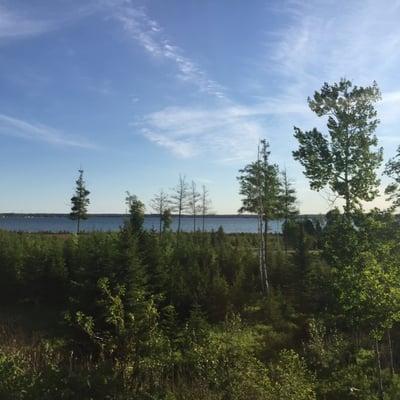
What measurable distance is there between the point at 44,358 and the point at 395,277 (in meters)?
7.94

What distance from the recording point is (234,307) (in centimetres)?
2333

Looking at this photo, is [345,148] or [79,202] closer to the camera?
[345,148]

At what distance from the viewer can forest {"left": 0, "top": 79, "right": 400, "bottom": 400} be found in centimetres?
873

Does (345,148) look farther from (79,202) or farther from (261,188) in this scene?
(79,202)

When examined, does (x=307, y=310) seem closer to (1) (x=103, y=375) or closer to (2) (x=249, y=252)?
(2) (x=249, y=252)

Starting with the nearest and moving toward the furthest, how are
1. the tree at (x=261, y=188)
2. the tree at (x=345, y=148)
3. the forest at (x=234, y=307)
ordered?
the forest at (x=234, y=307), the tree at (x=345, y=148), the tree at (x=261, y=188)

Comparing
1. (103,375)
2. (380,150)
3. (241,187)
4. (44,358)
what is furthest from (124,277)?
(241,187)

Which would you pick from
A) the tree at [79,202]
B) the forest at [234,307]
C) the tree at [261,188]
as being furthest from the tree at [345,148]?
the tree at [79,202]

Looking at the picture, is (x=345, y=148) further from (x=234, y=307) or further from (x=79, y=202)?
(x=79, y=202)

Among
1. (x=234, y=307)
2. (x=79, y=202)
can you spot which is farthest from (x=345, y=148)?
(x=79, y=202)

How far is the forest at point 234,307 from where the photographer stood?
8.73m

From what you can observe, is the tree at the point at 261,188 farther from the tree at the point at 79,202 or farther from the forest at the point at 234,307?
the tree at the point at 79,202

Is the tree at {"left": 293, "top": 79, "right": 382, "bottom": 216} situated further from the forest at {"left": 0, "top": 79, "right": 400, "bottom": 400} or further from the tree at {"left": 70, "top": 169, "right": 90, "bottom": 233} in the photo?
the tree at {"left": 70, "top": 169, "right": 90, "bottom": 233}

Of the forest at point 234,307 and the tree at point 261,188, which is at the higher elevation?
the tree at point 261,188
